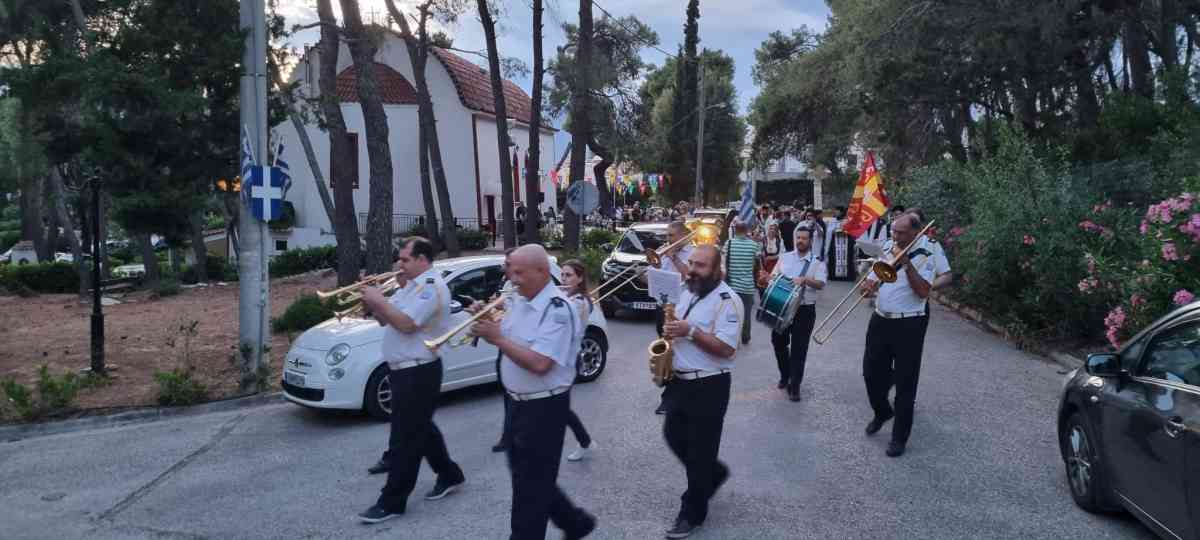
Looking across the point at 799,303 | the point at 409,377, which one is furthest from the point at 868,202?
the point at 409,377

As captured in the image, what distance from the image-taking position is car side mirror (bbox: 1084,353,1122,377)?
4.88m

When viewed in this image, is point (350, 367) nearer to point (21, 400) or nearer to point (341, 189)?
point (21, 400)

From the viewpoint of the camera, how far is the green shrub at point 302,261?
90.6 feet

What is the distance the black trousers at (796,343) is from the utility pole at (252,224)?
570 centimetres

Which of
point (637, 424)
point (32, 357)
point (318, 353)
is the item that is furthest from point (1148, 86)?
point (32, 357)

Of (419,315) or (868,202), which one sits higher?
(868,202)

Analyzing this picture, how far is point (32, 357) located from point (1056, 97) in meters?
21.7

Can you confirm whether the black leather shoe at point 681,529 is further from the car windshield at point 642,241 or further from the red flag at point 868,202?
the red flag at point 868,202

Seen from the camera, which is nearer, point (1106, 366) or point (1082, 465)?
point (1106, 366)

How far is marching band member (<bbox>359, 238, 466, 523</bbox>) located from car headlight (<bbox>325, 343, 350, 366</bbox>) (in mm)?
2643

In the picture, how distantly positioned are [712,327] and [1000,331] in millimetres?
9815

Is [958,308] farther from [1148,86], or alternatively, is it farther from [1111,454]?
[1111,454]

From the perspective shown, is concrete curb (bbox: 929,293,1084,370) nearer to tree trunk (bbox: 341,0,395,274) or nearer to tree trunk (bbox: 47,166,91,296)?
tree trunk (bbox: 341,0,395,274)

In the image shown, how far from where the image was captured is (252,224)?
32.0 feet
